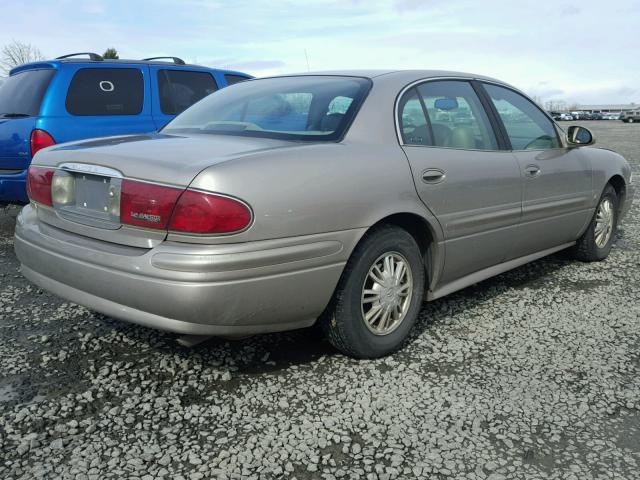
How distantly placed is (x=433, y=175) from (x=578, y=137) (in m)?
1.92

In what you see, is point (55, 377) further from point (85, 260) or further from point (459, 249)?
point (459, 249)

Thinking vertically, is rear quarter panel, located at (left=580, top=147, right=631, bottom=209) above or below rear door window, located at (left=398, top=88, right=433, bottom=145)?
below

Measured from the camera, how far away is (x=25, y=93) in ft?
18.7

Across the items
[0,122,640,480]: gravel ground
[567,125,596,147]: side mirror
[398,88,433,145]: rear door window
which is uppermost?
[398,88,433,145]: rear door window

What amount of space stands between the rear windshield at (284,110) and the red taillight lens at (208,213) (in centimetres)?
73

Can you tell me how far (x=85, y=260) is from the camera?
8.56 feet

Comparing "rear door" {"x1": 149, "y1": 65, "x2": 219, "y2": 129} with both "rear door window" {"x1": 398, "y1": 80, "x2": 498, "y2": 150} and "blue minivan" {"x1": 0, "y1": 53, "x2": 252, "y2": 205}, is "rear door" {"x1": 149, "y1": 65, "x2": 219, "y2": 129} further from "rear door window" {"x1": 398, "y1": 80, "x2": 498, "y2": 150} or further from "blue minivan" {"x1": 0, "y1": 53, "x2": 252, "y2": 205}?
"rear door window" {"x1": 398, "y1": 80, "x2": 498, "y2": 150}

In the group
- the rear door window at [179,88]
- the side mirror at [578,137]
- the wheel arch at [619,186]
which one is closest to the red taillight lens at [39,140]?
the rear door window at [179,88]

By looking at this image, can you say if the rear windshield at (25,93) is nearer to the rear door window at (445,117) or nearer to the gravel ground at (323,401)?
the gravel ground at (323,401)

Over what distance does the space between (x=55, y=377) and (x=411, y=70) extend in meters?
2.52

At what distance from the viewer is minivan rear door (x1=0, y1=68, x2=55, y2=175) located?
5312 millimetres

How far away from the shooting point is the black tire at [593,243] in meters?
4.84

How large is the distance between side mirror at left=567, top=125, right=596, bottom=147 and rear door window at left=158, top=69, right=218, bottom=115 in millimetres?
4025

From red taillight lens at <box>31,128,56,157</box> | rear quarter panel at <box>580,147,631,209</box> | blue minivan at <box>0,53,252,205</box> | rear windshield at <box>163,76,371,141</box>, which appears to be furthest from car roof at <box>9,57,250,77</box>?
rear quarter panel at <box>580,147,631,209</box>
